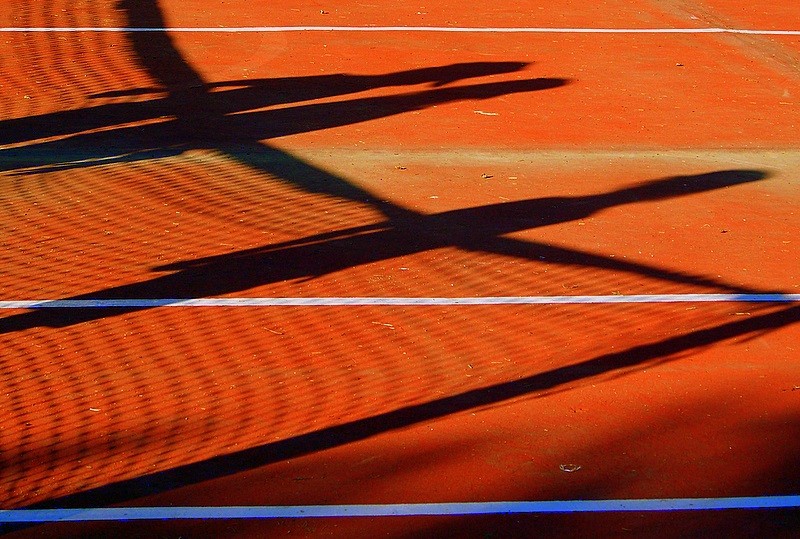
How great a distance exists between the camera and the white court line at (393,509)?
531cm

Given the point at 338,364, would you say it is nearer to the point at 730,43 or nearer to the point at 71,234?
the point at 71,234

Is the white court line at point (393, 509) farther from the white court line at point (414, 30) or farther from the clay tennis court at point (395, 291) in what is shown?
the white court line at point (414, 30)

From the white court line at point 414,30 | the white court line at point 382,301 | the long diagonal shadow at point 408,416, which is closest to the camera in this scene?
the long diagonal shadow at point 408,416

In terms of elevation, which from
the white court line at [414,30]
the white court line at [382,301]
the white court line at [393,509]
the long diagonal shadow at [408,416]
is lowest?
the white court line at [393,509]

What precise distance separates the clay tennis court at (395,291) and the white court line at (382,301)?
0.10ft

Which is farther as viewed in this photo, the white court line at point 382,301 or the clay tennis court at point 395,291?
the white court line at point 382,301

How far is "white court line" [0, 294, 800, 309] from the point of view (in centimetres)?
771

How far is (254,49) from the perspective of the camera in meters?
15.2

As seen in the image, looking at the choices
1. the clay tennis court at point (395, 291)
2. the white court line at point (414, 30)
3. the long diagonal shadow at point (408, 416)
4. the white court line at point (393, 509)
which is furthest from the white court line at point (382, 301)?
the white court line at point (414, 30)

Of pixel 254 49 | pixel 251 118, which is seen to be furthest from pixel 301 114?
pixel 254 49

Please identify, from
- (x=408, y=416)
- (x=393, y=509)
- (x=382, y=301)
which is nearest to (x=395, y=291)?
(x=382, y=301)

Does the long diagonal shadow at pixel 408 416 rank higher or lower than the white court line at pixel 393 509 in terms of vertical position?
higher

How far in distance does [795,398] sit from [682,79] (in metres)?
8.52

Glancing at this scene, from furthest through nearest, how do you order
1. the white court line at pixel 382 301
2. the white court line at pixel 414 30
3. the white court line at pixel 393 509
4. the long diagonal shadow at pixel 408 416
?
the white court line at pixel 414 30, the white court line at pixel 382 301, the long diagonal shadow at pixel 408 416, the white court line at pixel 393 509
